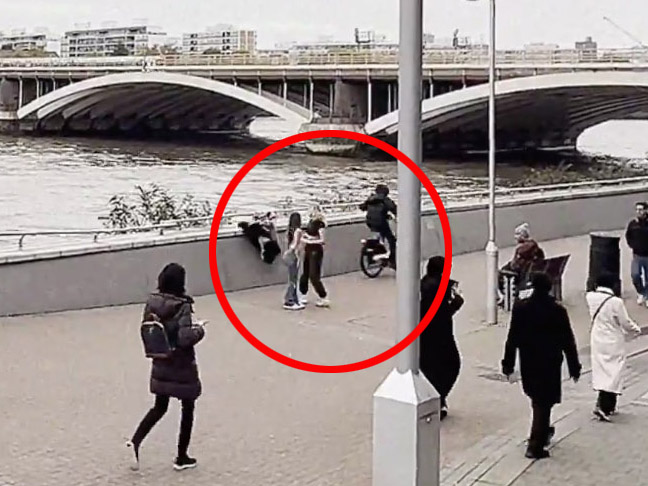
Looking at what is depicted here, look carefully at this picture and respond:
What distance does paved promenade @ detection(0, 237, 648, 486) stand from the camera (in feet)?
22.0

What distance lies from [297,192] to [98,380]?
19.7 m

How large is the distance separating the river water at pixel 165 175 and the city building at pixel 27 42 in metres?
46.5

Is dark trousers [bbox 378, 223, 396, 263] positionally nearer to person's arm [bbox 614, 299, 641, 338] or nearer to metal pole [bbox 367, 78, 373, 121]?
person's arm [bbox 614, 299, 641, 338]

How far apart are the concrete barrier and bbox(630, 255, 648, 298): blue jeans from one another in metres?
2.67

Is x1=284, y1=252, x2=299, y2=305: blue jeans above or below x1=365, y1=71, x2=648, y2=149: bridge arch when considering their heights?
below

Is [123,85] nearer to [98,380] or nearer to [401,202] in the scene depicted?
[98,380]

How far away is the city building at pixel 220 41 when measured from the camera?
63594 millimetres

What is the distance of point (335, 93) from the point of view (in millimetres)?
47531

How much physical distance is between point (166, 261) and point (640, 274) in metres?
5.42

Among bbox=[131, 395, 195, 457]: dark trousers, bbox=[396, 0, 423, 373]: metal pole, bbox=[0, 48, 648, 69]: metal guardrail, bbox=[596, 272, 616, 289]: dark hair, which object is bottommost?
bbox=[131, 395, 195, 457]: dark trousers

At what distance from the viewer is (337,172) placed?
36.1 metres

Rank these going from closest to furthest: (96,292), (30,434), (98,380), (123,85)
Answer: (30,434), (98,380), (96,292), (123,85)

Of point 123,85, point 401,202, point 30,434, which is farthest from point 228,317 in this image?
point 123,85

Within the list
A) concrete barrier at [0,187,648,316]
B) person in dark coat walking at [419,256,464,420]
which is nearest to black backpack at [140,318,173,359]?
person in dark coat walking at [419,256,464,420]
